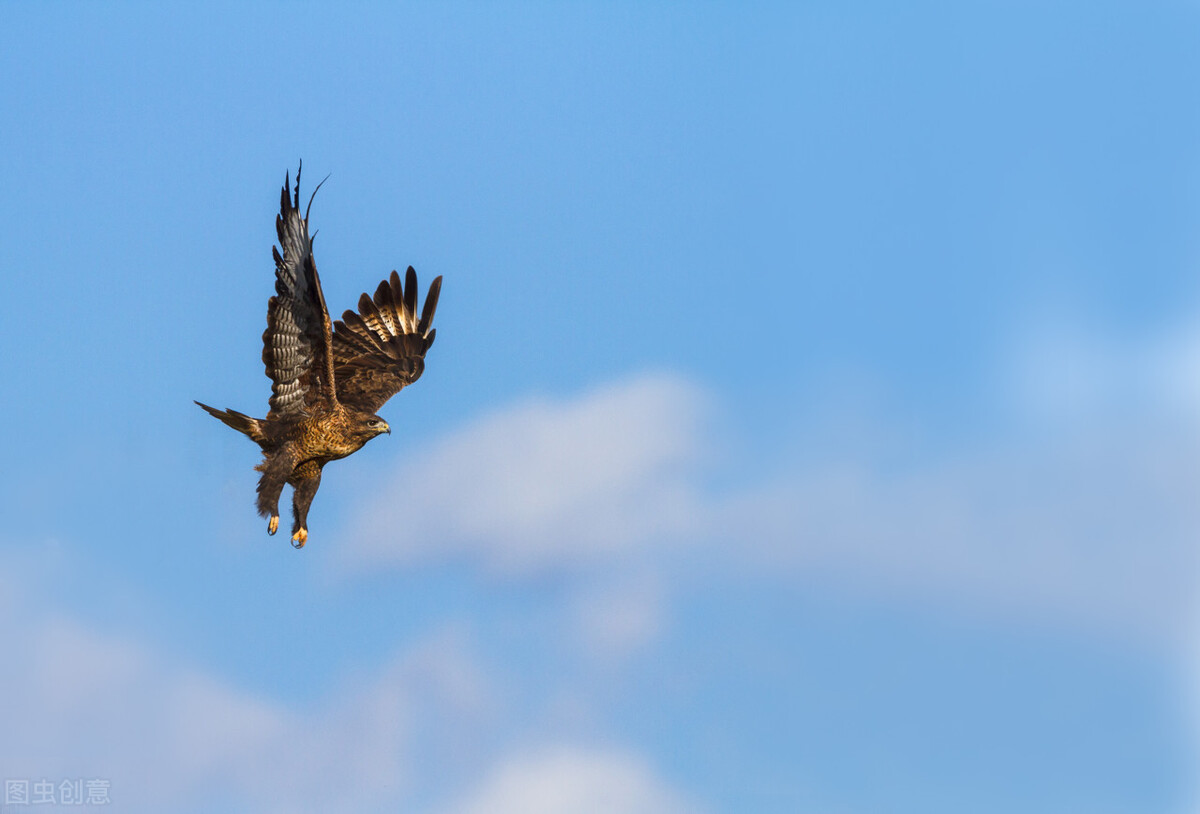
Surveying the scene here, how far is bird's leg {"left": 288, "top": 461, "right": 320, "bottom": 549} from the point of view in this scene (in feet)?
72.8

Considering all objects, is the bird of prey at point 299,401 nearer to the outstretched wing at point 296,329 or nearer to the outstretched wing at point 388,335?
the outstretched wing at point 296,329

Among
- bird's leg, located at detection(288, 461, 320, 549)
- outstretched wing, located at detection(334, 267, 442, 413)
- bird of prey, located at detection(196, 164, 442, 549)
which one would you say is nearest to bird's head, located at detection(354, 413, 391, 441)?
bird of prey, located at detection(196, 164, 442, 549)

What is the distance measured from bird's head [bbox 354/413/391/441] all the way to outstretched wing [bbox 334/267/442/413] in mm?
3219

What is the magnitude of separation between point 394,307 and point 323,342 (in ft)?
17.8

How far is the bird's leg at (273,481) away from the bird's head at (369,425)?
103 cm

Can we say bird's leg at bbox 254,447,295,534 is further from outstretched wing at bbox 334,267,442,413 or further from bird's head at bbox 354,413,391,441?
outstretched wing at bbox 334,267,442,413

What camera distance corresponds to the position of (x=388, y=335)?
86.9ft

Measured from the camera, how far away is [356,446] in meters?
22.3

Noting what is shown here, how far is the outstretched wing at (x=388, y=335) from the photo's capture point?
25728 mm

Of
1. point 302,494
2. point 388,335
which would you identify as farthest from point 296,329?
point 388,335

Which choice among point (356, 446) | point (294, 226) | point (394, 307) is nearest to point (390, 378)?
point (394, 307)

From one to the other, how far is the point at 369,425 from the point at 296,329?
1827mm

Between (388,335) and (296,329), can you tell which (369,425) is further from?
(388,335)

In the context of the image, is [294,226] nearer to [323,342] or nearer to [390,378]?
[323,342]
